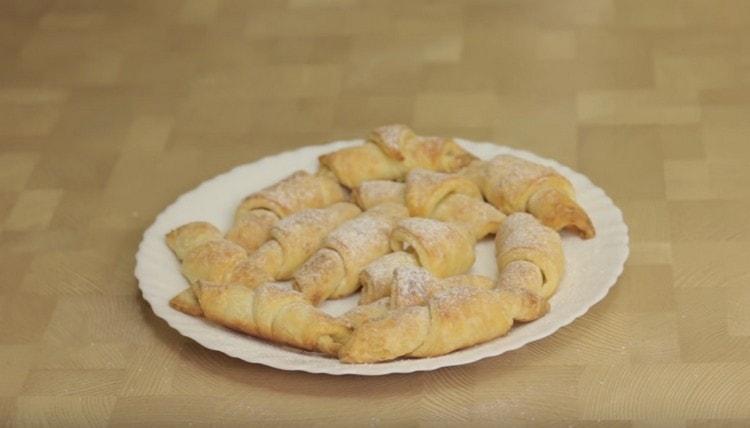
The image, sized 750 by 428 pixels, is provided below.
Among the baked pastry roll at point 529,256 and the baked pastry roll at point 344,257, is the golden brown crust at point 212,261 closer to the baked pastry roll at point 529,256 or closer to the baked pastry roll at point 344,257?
the baked pastry roll at point 344,257

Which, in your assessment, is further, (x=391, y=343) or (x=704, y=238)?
(x=704, y=238)

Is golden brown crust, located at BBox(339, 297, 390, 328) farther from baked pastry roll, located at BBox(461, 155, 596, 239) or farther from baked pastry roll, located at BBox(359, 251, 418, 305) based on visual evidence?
baked pastry roll, located at BBox(461, 155, 596, 239)

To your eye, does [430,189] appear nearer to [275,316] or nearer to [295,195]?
[295,195]

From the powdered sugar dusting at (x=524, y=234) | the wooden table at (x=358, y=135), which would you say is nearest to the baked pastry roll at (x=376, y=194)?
the powdered sugar dusting at (x=524, y=234)

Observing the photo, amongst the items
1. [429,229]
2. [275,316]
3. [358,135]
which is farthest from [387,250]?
[358,135]

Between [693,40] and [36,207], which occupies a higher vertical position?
[693,40]

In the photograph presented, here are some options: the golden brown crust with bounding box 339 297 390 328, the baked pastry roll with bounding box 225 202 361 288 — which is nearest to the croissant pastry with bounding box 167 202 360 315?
the baked pastry roll with bounding box 225 202 361 288

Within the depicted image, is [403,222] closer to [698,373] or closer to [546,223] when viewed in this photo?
[546,223]

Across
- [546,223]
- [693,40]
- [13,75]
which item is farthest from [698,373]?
[13,75]
